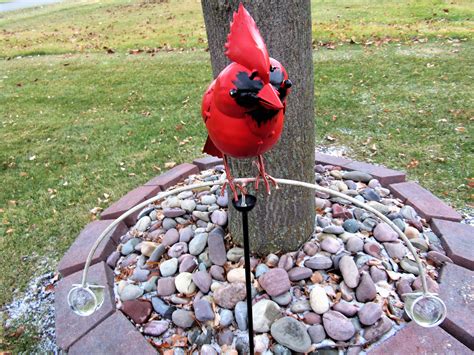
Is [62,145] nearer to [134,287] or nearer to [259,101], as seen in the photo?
[134,287]

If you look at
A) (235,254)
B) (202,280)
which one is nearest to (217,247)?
(235,254)

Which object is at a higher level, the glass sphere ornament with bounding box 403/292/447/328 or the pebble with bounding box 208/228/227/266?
the glass sphere ornament with bounding box 403/292/447/328

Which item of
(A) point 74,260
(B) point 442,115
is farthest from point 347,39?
(A) point 74,260

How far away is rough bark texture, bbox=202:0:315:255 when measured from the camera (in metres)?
1.73

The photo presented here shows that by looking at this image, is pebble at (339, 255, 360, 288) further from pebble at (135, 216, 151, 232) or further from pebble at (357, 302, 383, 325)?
pebble at (135, 216, 151, 232)

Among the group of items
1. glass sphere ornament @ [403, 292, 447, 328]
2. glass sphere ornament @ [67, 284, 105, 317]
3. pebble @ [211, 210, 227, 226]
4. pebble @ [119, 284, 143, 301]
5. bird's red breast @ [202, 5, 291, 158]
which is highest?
bird's red breast @ [202, 5, 291, 158]

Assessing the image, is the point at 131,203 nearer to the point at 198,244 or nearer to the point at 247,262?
the point at 198,244

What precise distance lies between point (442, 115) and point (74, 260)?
3679mm

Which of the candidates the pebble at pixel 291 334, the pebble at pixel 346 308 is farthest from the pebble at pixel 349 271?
the pebble at pixel 291 334

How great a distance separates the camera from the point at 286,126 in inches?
76.3

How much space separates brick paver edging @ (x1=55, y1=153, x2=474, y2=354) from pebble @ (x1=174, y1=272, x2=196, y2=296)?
30cm

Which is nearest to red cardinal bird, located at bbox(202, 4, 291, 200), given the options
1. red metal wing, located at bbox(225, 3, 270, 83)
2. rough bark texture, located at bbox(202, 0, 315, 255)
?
red metal wing, located at bbox(225, 3, 270, 83)

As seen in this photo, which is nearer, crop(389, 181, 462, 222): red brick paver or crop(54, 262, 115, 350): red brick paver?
crop(54, 262, 115, 350): red brick paver

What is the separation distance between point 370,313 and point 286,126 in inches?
38.8
